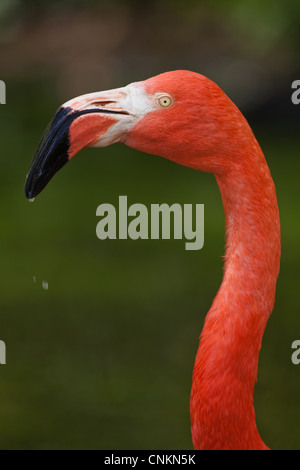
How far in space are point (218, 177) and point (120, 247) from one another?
3.31 m

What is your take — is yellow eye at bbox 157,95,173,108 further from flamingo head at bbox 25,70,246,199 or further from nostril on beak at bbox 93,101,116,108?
nostril on beak at bbox 93,101,116,108

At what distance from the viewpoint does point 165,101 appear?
1.72 m

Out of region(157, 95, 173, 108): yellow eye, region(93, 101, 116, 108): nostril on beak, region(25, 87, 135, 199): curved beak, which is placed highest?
region(157, 95, 173, 108): yellow eye

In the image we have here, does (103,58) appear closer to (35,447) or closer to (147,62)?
(147,62)

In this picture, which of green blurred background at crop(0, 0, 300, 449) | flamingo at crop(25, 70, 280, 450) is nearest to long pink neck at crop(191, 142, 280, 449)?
flamingo at crop(25, 70, 280, 450)

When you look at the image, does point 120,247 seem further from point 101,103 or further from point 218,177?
point 101,103

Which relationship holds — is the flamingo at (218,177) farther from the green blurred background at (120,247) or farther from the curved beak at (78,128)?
the green blurred background at (120,247)

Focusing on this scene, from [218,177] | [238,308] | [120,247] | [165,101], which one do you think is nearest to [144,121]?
[165,101]

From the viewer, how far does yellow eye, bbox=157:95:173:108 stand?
172 cm

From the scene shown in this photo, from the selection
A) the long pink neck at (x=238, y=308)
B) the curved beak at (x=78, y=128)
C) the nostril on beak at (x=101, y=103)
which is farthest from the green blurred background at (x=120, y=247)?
the nostril on beak at (x=101, y=103)

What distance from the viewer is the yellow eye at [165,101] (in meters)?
1.72

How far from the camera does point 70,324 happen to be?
4.07 m

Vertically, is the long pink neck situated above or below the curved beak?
below

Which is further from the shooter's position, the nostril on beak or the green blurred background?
the green blurred background
